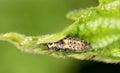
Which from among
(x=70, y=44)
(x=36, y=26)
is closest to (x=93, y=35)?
(x=70, y=44)

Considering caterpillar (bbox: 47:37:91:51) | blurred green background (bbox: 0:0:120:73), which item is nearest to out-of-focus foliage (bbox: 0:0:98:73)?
blurred green background (bbox: 0:0:120:73)

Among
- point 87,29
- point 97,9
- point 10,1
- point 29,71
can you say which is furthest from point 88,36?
point 10,1

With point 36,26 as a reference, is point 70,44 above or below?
below

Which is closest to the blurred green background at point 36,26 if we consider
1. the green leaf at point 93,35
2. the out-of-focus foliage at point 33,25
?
the out-of-focus foliage at point 33,25

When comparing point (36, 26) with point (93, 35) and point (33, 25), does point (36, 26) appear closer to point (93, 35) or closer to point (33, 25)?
point (33, 25)

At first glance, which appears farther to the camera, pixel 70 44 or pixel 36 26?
pixel 36 26

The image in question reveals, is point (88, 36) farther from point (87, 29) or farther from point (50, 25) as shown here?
point (50, 25)

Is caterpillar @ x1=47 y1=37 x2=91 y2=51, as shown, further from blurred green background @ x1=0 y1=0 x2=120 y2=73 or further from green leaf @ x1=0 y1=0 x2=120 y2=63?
blurred green background @ x1=0 y1=0 x2=120 y2=73
